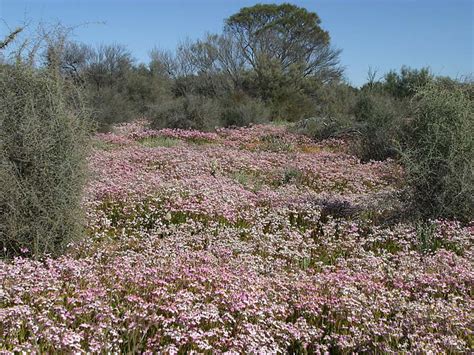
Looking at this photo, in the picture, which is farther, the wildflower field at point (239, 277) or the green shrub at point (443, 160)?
the green shrub at point (443, 160)

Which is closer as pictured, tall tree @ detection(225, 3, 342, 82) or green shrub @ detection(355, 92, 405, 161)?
green shrub @ detection(355, 92, 405, 161)

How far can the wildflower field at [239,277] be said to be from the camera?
→ 12.7ft

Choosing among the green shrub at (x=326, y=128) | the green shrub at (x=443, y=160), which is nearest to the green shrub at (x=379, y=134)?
the green shrub at (x=326, y=128)

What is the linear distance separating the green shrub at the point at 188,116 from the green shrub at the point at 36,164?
50.4 ft

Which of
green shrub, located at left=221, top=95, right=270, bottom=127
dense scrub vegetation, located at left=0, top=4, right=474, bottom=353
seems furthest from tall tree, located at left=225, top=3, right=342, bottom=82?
dense scrub vegetation, located at left=0, top=4, right=474, bottom=353

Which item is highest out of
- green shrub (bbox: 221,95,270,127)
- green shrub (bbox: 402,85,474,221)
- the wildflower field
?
green shrub (bbox: 221,95,270,127)

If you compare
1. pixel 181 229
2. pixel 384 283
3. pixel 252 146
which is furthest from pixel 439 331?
pixel 252 146

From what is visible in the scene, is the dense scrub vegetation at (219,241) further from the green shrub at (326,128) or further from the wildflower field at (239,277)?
the green shrub at (326,128)

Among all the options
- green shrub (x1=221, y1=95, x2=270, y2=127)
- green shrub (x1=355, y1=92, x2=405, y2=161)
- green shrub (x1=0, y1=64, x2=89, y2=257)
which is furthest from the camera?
green shrub (x1=221, y1=95, x2=270, y2=127)

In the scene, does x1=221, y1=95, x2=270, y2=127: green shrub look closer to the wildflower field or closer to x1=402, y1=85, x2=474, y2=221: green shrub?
the wildflower field

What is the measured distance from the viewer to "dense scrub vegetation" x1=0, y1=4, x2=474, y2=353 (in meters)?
4.02

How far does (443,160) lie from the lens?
7.75 metres

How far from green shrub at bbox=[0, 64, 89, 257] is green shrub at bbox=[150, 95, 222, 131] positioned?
15372 millimetres

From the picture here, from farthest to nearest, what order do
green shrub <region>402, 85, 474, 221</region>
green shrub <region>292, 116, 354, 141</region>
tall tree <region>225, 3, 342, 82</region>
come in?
tall tree <region>225, 3, 342, 82</region>, green shrub <region>292, 116, 354, 141</region>, green shrub <region>402, 85, 474, 221</region>
